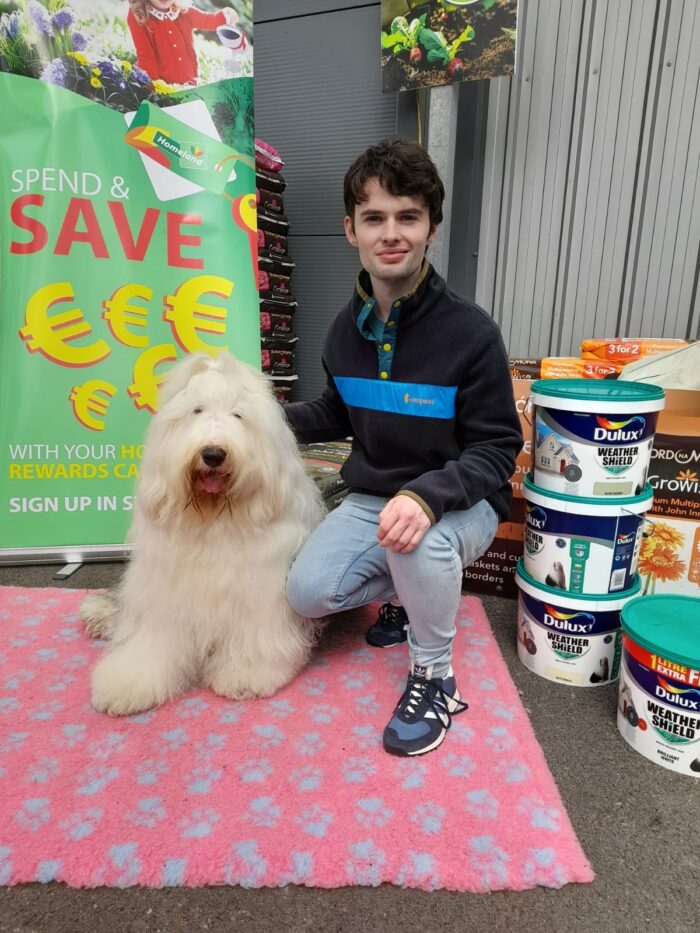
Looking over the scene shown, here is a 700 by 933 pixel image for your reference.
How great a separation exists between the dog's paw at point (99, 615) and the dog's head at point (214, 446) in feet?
1.86

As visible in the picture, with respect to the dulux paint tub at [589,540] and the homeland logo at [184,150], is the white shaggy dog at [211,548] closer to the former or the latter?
the dulux paint tub at [589,540]

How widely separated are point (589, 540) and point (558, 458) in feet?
0.76

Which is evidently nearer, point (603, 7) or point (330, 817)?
point (330, 817)

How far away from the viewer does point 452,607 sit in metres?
1.50

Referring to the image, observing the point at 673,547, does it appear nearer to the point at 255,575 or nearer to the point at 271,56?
the point at 255,575

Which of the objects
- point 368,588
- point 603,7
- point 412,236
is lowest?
point 368,588

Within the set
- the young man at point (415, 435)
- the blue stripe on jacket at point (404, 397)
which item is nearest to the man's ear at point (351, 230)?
the young man at point (415, 435)

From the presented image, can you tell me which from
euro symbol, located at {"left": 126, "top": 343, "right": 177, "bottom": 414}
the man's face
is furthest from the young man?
euro symbol, located at {"left": 126, "top": 343, "right": 177, "bottom": 414}

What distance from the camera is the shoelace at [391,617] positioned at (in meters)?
1.91

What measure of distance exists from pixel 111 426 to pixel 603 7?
2491 millimetres

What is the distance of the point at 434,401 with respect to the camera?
1.58 m

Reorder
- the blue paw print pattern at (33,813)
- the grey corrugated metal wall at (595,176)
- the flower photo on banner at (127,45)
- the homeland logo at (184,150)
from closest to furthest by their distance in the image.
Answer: the blue paw print pattern at (33,813) < the flower photo on banner at (127,45) < the homeland logo at (184,150) < the grey corrugated metal wall at (595,176)

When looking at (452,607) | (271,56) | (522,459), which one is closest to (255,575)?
(452,607)

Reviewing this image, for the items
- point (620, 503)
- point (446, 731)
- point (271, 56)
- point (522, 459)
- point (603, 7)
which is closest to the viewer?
point (446, 731)
